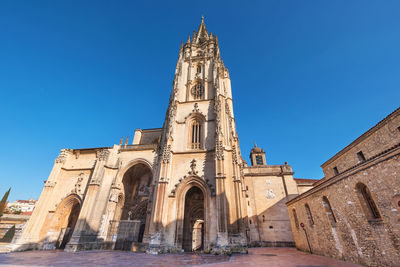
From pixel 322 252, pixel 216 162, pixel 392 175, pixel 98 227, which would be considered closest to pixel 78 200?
pixel 98 227

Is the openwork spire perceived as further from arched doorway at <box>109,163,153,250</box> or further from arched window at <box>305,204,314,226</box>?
arched window at <box>305,204,314,226</box>

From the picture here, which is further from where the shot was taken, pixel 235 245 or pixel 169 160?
pixel 169 160

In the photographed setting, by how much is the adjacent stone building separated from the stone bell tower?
14.6 feet

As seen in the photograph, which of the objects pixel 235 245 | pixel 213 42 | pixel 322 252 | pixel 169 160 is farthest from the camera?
pixel 213 42

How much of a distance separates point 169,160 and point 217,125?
527 cm

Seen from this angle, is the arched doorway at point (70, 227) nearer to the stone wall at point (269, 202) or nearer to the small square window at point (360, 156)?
the stone wall at point (269, 202)

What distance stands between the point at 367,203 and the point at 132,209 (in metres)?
18.3

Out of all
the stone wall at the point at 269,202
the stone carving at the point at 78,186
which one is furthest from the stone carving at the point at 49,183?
the stone wall at the point at 269,202

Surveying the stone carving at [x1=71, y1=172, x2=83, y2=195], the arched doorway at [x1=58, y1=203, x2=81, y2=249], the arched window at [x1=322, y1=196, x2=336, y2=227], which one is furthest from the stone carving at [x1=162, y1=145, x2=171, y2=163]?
the arched doorway at [x1=58, y1=203, x2=81, y2=249]

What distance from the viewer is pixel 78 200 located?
16.8m

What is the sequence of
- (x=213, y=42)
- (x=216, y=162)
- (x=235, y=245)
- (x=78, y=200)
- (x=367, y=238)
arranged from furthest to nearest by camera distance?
(x=213, y=42), (x=78, y=200), (x=216, y=162), (x=235, y=245), (x=367, y=238)

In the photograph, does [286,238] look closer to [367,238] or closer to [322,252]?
[322,252]

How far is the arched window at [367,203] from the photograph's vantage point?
6.91 metres

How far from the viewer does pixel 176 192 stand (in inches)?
540
